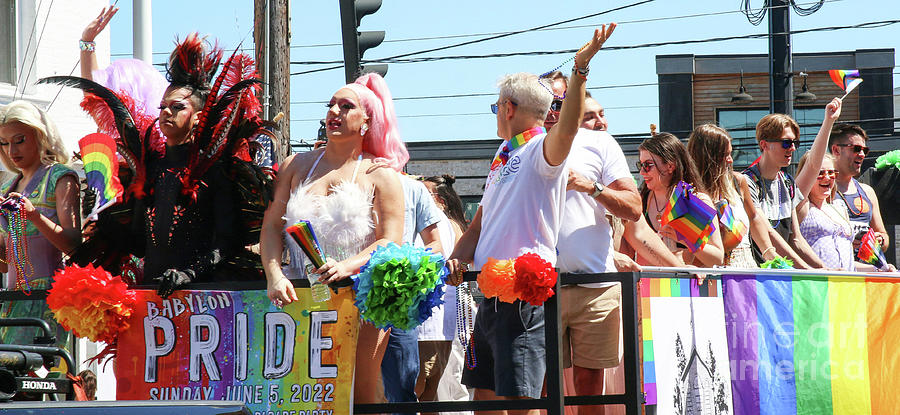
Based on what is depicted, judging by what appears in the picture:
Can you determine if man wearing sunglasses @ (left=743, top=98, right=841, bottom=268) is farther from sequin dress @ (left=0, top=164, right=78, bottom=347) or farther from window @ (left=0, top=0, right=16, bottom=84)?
window @ (left=0, top=0, right=16, bottom=84)

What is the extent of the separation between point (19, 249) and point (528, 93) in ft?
9.11

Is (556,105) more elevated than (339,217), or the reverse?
(556,105)

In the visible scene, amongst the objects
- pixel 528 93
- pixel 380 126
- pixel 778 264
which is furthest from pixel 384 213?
pixel 778 264

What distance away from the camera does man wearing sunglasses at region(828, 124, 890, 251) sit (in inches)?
332

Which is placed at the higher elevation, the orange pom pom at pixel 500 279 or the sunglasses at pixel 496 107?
the sunglasses at pixel 496 107

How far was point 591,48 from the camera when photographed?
443 cm

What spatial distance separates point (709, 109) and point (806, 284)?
84.3 feet

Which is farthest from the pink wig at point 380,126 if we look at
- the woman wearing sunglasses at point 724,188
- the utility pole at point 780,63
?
the utility pole at point 780,63

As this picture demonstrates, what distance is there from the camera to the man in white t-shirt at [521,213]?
4.56 m

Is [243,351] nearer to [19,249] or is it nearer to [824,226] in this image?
[19,249]

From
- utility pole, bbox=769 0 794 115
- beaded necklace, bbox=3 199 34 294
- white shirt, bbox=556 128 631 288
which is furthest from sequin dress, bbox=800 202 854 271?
utility pole, bbox=769 0 794 115

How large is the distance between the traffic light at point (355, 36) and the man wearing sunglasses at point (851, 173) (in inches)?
166

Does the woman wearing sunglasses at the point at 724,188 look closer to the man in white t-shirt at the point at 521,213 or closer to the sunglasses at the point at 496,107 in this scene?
the sunglasses at the point at 496,107

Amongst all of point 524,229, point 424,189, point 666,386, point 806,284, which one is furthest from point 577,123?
point 806,284
